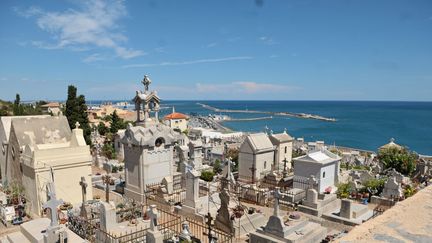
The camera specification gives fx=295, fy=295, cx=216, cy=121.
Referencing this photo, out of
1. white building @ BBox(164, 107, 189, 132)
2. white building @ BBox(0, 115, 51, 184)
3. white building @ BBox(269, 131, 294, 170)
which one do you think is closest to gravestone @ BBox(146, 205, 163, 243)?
white building @ BBox(0, 115, 51, 184)

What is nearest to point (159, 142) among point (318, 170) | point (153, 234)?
point (153, 234)

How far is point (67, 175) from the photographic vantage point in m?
15.3

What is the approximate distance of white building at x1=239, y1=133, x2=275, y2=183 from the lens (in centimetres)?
1905

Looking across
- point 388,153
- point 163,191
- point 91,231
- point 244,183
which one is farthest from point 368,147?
point 91,231

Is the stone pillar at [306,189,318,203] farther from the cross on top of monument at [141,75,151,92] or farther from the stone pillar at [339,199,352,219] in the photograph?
the cross on top of monument at [141,75,151,92]

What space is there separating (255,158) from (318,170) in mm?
4067

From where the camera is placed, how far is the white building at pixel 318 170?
1652cm

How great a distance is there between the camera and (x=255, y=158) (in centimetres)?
1898

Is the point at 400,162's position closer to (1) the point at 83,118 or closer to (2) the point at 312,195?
(2) the point at 312,195

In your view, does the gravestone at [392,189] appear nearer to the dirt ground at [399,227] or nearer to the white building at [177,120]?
the dirt ground at [399,227]

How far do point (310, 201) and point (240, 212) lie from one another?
398 centimetres

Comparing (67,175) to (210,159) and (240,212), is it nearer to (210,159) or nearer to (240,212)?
(240,212)

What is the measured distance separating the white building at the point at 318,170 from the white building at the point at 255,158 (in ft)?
9.07

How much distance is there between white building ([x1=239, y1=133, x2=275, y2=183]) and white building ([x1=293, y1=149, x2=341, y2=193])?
2.76m
